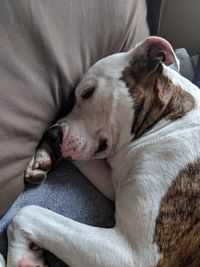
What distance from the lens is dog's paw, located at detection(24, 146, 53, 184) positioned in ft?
4.88

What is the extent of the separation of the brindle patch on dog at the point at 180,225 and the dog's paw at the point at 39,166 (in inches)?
17.8

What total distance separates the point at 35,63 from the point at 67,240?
58 cm

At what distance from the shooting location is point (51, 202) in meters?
1.50

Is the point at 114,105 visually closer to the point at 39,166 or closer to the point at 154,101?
the point at 154,101

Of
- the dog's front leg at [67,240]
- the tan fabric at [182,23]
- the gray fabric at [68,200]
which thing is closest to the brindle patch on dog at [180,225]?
the dog's front leg at [67,240]

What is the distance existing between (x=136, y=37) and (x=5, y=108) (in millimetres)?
933

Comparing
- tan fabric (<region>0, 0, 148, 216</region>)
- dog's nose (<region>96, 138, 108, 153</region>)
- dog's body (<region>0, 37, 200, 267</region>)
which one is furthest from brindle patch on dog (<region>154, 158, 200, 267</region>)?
tan fabric (<region>0, 0, 148, 216</region>)

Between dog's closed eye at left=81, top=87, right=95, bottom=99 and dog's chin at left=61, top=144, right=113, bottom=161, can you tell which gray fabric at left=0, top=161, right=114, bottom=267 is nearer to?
dog's chin at left=61, top=144, right=113, bottom=161

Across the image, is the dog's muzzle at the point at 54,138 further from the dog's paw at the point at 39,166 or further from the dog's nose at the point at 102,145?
the dog's nose at the point at 102,145

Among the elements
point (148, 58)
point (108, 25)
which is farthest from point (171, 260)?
point (108, 25)

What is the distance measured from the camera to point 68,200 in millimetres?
1510

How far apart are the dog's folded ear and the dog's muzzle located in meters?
0.39

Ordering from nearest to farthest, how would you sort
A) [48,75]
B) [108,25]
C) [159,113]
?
[48,75] → [159,113] → [108,25]

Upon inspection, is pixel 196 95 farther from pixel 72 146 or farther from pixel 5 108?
pixel 5 108
